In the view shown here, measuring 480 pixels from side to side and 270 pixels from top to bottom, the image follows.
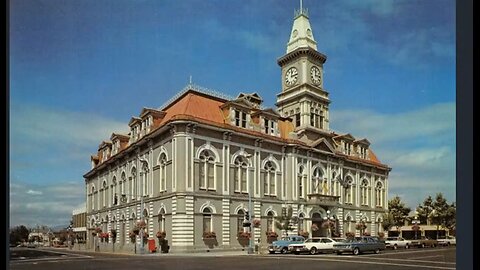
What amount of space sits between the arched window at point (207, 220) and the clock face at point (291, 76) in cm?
118

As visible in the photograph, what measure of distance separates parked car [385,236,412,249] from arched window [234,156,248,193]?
1116mm

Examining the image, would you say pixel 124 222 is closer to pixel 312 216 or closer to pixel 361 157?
pixel 312 216

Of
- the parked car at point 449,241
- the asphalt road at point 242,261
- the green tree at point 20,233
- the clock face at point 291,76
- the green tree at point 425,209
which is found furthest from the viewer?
the clock face at point 291,76

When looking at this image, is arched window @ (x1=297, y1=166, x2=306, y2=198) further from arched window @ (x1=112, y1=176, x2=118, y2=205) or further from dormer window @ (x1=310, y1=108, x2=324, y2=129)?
arched window @ (x1=112, y1=176, x2=118, y2=205)

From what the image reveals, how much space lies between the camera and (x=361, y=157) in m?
2.88

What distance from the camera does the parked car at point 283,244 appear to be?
10.00 ft

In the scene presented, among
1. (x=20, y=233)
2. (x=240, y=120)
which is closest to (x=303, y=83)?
(x=240, y=120)

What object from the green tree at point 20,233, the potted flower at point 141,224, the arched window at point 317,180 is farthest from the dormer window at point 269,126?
the green tree at point 20,233

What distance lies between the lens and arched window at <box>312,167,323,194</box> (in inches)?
135

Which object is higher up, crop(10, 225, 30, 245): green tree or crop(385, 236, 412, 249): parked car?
crop(10, 225, 30, 245): green tree

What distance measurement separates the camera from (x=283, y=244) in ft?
10.3

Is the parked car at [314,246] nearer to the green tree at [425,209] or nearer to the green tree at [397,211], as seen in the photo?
the green tree at [397,211]

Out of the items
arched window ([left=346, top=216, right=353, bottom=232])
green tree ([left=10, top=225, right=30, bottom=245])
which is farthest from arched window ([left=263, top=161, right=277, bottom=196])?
green tree ([left=10, top=225, right=30, bottom=245])
